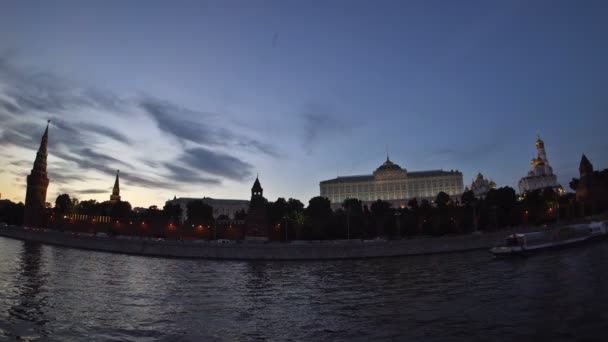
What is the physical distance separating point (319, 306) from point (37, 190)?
120 meters

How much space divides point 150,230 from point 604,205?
10670 cm

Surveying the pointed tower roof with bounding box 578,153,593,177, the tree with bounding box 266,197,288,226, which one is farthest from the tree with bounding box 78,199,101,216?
the pointed tower roof with bounding box 578,153,593,177

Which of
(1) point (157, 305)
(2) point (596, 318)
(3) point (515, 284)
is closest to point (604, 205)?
(3) point (515, 284)

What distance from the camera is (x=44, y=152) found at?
122 metres

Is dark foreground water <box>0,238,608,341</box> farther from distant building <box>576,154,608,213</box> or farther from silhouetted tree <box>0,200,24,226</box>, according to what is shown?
silhouetted tree <box>0,200,24,226</box>

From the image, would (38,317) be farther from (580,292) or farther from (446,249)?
(446,249)

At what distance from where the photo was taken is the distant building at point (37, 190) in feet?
342

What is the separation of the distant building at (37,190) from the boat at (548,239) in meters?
107

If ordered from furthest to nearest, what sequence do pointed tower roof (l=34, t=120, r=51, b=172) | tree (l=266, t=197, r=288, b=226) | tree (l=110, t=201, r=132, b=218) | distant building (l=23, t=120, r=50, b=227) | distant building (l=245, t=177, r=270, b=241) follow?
tree (l=110, t=201, r=132, b=218), pointed tower roof (l=34, t=120, r=51, b=172), tree (l=266, t=197, r=288, b=226), distant building (l=23, t=120, r=50, b=227), distant building (l=245, t=177, r=270, b=241)

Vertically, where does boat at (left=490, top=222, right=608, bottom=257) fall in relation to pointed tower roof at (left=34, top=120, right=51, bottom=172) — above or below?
below

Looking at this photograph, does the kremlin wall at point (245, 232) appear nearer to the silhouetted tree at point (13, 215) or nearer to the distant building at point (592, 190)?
the distant building at point (592, 190)

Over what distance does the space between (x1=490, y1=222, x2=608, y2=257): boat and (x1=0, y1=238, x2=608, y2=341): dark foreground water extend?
12.2m

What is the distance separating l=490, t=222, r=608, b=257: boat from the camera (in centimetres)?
4731

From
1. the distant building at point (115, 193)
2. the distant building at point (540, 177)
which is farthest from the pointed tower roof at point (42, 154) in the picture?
the distant building at point (540, 177)
